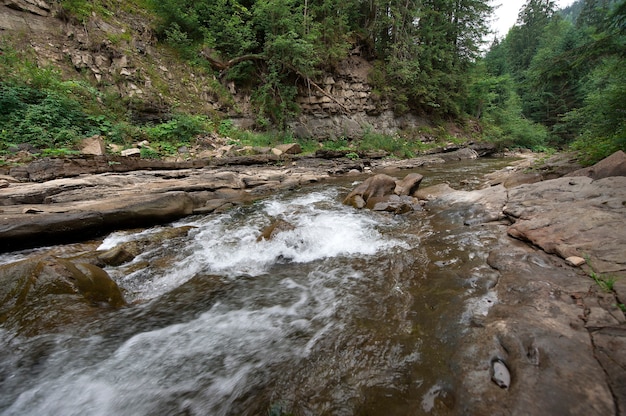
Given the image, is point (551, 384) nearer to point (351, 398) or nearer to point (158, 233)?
point (351, 398)

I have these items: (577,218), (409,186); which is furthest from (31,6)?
(577,218)

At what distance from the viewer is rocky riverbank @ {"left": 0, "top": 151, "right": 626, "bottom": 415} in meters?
1.57

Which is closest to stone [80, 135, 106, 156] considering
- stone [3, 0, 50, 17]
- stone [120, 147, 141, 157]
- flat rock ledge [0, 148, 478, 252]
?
stone [120, 147, 141, 157]

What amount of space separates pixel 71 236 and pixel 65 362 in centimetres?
348

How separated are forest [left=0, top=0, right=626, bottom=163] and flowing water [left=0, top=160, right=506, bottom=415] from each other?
5.34 meters

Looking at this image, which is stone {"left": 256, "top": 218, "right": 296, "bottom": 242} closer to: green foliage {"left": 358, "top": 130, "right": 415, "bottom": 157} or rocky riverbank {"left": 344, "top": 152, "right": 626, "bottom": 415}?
rocky riverbank {"left": 344, "top": 152, "right": 626, "bottom": 415}

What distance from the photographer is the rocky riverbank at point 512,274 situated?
1.57 metres

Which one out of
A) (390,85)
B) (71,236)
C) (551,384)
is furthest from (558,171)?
(390,85)

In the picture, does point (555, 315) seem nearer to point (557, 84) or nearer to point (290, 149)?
point (557, 84)

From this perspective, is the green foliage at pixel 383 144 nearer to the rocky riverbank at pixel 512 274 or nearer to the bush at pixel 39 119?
the rocky riverbank at pixel 512 274

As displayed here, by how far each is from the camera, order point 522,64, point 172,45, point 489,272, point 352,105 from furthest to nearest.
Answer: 1. point 522,64
2. point 352,105
3. point 172,45
4. point 489,272

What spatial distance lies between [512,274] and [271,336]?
2626 millimetres

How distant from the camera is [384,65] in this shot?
19.8m

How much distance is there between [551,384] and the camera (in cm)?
153
